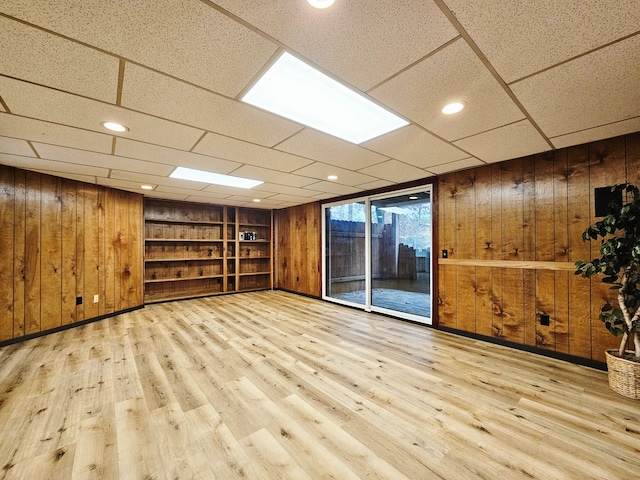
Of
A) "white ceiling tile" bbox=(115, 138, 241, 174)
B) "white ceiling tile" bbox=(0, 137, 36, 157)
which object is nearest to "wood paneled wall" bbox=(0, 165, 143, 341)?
"white ceiling tile" bbox=(0, 137, 36, 157)

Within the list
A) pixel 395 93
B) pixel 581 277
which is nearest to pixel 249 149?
pixel 395 93

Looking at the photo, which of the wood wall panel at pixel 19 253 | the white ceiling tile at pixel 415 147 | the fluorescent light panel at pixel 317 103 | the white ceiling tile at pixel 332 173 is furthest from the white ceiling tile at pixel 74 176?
the white ceiling tile at pixel 415 147

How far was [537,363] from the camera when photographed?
288 cm

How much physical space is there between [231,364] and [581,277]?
12.5 ft

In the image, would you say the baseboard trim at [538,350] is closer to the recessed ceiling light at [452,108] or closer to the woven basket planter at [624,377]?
the woven basket planter at [624,377]

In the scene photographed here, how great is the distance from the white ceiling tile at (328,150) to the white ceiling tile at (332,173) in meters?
0.19

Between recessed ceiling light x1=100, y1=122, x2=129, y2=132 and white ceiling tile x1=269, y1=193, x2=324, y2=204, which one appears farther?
white ceiling tile x1=269, y1=193, x2=324, y2=204

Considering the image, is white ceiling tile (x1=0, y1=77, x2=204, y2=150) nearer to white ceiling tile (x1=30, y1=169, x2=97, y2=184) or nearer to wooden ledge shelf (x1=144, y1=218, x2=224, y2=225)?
white ceiling tile (x1=30, y1=169, x2=97, y2=184)

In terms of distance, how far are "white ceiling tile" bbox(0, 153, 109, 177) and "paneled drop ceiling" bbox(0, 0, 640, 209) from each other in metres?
0.27

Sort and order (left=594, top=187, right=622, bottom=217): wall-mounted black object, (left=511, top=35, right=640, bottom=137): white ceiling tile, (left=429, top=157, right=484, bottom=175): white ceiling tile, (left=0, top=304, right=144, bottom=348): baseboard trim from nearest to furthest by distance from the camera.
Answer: (left=511, top=35, right=640, bottom=137): white ceiling tile < (left=594, top=187, right=622, bottom=217): wall-mounted black object < (left=429, top=157, right=484, bottom=175): white ceiling tile < (left=0, top=304, right=144, bottom=348): baseboard trim

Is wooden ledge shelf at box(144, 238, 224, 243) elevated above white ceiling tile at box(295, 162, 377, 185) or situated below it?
below

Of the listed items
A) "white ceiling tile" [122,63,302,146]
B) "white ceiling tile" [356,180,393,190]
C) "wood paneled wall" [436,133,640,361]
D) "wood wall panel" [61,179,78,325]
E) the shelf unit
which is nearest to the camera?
"white ceiling tile" [122,63,302,146]

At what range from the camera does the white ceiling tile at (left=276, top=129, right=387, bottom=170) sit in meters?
2.57

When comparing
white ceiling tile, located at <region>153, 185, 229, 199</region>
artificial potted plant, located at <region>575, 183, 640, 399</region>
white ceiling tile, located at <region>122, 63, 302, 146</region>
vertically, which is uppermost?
white ceiling tile, located at <region>122, 63, 302, 146</region>
